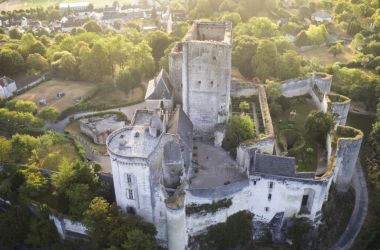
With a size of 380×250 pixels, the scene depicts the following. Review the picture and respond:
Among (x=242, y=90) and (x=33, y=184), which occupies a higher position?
(x=242, y=90)

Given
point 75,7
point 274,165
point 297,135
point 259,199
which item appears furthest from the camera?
point 75,7

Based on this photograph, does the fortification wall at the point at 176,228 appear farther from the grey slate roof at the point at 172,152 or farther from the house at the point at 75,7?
the house at the point at 75,7

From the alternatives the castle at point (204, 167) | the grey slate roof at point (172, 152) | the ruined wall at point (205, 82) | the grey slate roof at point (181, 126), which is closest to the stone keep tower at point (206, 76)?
the ruined wall at point (205, 82)

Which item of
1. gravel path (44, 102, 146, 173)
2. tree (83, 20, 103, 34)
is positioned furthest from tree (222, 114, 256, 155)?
tree (83, 20, 103, 34)

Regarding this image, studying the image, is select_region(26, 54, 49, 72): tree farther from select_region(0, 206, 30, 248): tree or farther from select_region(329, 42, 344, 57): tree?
select_region(329, 42, 344, 57): tree

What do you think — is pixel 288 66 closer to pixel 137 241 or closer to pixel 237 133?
pixel 237 133

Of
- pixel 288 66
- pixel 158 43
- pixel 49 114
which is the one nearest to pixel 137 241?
pixel 49 114

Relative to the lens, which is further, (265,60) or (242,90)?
(265,60)

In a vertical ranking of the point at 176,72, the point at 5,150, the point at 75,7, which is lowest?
the point at 5,150
